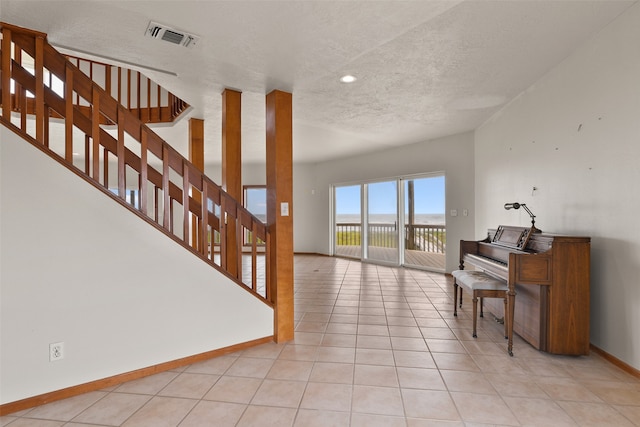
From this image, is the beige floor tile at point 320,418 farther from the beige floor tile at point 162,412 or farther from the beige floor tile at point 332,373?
the beige floor tile at point 162,412

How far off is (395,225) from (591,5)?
→ 5021mm

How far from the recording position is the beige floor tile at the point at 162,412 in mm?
1829

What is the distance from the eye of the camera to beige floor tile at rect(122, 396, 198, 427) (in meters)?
1.83

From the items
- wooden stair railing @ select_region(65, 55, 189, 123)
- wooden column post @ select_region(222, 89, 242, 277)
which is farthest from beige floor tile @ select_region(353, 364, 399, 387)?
wooden stair railing @ select_region(65, 55, 189, 123)

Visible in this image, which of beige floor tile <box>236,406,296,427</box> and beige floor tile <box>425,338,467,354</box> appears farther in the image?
beige floor tile <box>425,338,467,354</box>

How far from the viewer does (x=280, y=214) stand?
305cm

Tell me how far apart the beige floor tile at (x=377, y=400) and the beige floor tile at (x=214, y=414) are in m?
0.71

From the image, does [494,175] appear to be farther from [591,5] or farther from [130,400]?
[130,400]

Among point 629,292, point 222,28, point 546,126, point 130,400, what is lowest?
point 130,400

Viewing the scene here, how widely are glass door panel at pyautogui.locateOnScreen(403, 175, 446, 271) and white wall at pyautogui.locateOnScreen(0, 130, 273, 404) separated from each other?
4992 mm

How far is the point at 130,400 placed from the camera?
2.05 metres

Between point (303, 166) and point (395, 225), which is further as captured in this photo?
point (303, 166)

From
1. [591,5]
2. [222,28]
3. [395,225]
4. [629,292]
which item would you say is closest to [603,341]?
[629,292]

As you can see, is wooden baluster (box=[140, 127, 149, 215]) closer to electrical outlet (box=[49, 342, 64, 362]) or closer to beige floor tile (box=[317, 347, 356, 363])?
electrical outlet (box=[49, 342, 64, 362])
